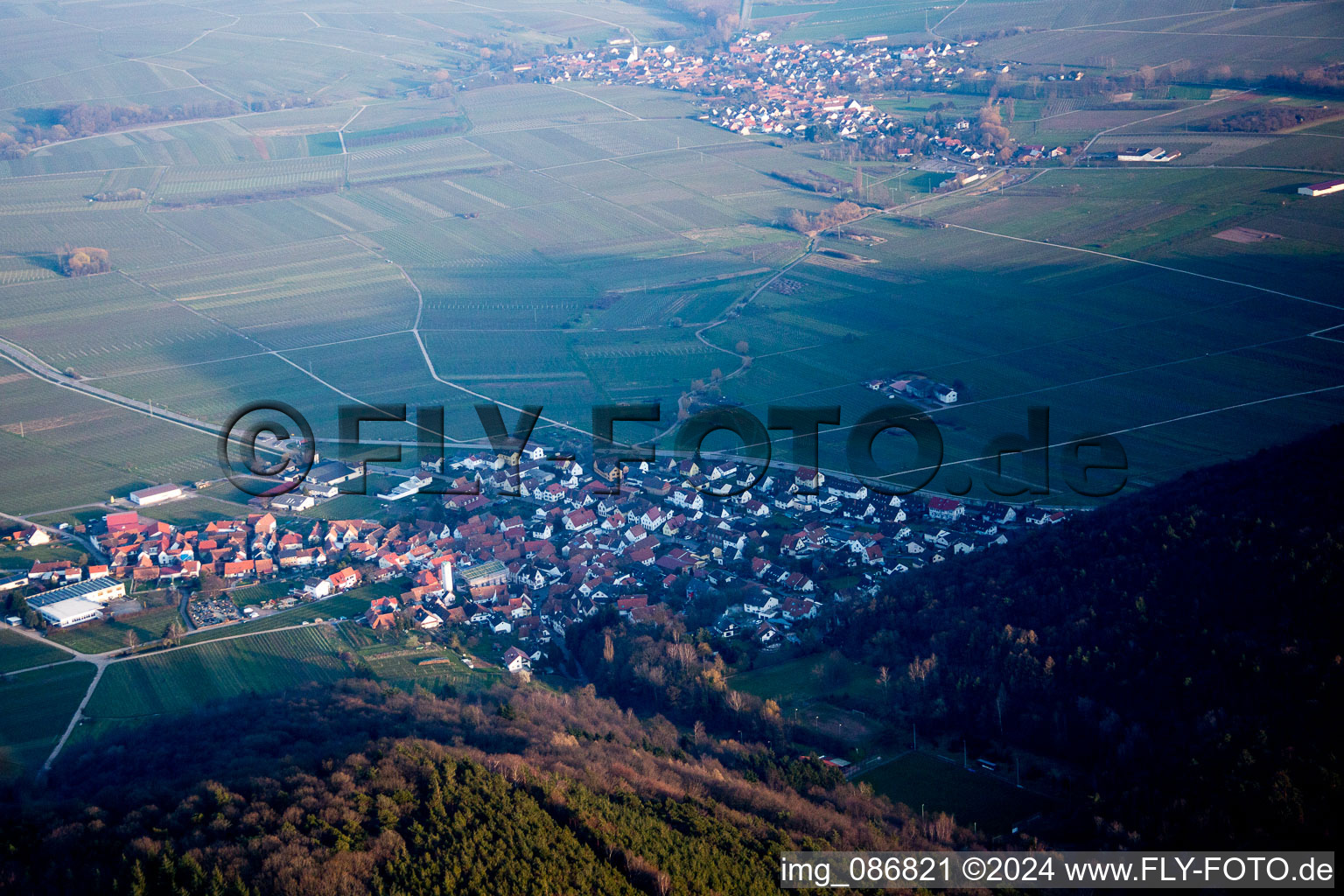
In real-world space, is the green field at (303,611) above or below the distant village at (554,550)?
Result: below

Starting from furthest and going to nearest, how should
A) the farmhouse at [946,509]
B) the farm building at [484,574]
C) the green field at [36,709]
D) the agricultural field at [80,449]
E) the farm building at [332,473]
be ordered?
the farm building at [332,473] < the agricultural field at [80,449] < the farmhouse at [946,509] < the farm building at [484,574] < the green field at [36,709]

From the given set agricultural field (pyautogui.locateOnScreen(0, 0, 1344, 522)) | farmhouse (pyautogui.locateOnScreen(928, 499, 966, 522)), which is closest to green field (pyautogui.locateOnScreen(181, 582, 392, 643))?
agricultural field (pyautogui.locateOnScreen(0, 0, 1344, 522))

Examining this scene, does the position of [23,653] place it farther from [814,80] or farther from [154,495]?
[814,80]

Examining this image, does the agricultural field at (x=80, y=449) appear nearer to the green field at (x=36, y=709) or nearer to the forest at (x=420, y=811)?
the green field at (x=36, y=709)

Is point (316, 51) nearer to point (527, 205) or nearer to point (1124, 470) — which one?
point (527, 205)

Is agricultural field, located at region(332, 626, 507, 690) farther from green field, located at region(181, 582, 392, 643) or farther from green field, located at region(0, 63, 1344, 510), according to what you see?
green field, located at region(0, 63, 1344, 510)


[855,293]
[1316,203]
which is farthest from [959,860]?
[1316,203]

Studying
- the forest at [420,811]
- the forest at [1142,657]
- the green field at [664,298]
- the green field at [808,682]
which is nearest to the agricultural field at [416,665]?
the forest at [1142,657]
